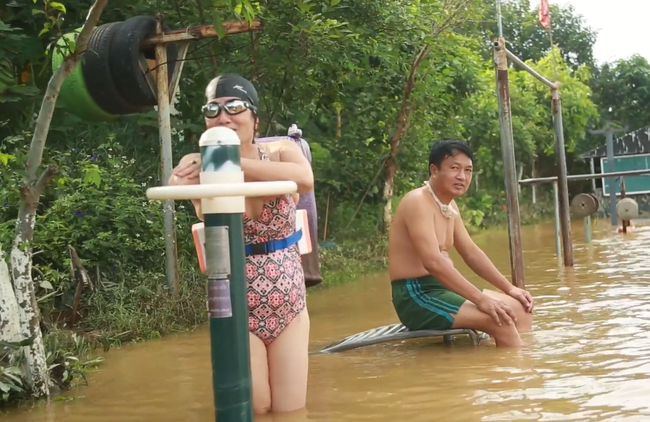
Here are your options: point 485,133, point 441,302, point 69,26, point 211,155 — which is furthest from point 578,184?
point 211,155

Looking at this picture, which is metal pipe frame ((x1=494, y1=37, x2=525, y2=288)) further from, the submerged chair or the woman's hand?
the woman's hand

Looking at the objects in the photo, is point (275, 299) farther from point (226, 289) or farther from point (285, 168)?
point (226, 289)

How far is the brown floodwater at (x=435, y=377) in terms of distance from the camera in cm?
400

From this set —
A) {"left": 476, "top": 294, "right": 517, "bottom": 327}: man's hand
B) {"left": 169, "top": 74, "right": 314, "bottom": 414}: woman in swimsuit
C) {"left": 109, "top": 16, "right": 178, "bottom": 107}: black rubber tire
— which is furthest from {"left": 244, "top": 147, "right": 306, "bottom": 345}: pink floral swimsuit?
{"left": 109, "top": 16, "right": 178, "bottom": 107}: black rubber tire

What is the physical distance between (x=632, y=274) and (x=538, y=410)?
5466 mm

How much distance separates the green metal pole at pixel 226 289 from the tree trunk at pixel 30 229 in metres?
2.42

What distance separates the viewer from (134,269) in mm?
7359

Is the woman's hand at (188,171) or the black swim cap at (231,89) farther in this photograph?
the black swim cap at (231,89)

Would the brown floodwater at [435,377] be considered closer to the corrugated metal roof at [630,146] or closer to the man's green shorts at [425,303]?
the man's green shorts at [425,303]

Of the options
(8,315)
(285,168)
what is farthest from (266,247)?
(8,315)

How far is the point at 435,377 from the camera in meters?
4.70

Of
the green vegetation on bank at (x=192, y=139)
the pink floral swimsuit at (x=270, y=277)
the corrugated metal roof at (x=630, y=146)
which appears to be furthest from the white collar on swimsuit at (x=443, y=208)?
the corrugated metal roof at (x=630, y=146)

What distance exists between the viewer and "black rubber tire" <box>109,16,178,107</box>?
6.93m

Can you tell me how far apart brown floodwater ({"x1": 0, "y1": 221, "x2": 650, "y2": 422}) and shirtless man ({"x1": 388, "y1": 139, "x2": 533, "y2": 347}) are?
20 centimetres
